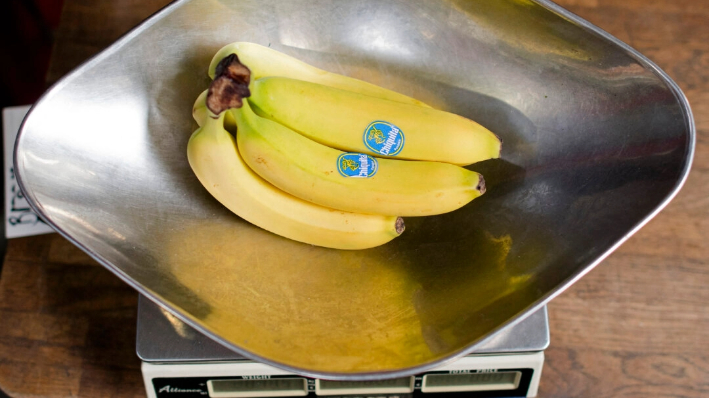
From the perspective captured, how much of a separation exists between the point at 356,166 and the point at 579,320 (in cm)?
58

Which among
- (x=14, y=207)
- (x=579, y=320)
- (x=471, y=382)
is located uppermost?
(x=579, y=320)

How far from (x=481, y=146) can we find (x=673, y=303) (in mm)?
553

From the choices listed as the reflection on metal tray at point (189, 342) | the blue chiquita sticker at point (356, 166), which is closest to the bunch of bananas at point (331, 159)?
the blue chiquita sticker at point (356, 166)

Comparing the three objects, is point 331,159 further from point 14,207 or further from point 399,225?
point 14,207

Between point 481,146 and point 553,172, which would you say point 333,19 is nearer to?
point 481,146

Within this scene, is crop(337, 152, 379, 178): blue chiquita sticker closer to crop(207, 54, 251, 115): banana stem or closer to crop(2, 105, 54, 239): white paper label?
crop(207, 54, 251, 115): banana stem

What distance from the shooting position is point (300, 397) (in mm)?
1031

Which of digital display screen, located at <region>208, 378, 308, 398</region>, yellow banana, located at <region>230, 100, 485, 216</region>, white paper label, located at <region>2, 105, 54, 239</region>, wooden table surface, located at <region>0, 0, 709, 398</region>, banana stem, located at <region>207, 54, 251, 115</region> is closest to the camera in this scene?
banana stem, located at <region>207, 54, 251, 115</region>

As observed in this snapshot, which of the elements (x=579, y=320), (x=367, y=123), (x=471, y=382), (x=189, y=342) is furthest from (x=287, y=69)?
(x=579, y=320)

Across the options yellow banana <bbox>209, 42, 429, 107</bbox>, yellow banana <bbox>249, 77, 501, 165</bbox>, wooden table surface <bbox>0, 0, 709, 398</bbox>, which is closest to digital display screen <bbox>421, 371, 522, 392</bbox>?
wooden table surface <bbox>0, 0, 709, 398</bbox>

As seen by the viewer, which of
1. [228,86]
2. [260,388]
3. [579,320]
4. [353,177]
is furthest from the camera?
[579,320]

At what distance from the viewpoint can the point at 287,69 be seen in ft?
3.29

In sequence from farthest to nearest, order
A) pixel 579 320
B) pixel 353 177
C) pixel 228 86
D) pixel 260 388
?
pixel 579 320 < pixel 260 388 < pixel 353 177 < pixel 228 86

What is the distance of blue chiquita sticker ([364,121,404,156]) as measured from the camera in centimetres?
92
